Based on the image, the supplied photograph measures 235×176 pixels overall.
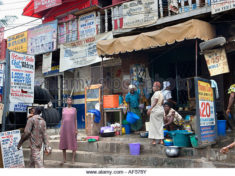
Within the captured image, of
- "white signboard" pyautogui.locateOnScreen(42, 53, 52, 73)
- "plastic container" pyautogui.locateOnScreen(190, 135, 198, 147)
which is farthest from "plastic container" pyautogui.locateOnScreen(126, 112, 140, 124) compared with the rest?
"white signboard" pyautogui.locateOnScreen(42, 53, 52, 73)

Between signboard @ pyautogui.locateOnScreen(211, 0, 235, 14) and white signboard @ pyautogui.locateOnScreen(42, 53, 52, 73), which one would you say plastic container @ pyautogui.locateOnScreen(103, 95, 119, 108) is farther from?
white signboard @ pyautogui.locateOnScreen(42, 53, 52, 73)

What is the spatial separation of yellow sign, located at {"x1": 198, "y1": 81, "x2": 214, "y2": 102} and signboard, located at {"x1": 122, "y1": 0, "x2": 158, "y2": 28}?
3.84 metres

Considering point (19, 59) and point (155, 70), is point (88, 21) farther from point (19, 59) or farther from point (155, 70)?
point (19, 59)

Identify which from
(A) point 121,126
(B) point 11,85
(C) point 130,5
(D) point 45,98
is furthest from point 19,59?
(C) point 130,5

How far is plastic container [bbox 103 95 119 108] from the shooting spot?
29.8 feet

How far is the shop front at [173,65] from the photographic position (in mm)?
6672

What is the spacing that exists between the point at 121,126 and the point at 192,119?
8.22ft

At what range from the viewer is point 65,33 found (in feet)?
41.7

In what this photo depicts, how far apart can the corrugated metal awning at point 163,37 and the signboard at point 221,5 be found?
0.52 metres

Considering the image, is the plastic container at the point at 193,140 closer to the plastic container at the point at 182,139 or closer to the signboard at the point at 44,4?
the plastic container at the point at 182,139

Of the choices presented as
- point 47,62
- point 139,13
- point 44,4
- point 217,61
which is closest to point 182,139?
point 217,61

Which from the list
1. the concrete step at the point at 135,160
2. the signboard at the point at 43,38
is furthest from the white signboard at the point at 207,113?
the signboard at the point at 43,38

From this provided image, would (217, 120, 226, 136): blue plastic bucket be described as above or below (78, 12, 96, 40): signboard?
below

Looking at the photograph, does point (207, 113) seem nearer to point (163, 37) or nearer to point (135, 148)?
point (135, 148)
